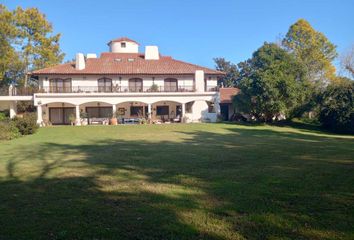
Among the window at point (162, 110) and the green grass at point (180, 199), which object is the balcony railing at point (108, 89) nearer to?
the window at point (162, 110)

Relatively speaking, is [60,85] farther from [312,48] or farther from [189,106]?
[312,48]

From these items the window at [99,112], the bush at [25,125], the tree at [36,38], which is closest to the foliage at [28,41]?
the tree at [36,38]

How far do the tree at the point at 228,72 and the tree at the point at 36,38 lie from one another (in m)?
36.7

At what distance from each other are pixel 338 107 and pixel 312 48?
1639 centimetres

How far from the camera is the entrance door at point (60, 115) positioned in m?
37.1

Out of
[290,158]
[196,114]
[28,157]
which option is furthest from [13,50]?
[290,158]

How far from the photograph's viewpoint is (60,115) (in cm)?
3738

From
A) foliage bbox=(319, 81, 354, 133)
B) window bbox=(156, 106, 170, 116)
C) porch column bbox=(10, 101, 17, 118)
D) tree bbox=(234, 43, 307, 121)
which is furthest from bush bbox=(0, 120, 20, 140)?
foliage bbox=(319, 81, 354, 133)

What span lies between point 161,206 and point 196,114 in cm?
3087

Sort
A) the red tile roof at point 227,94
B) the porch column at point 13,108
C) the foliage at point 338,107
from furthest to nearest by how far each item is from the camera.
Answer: the red tile roof at point 227,94
the porch column at point 13,108
the foliage at point 338,107

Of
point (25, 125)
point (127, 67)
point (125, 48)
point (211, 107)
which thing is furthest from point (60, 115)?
point (211, 107)

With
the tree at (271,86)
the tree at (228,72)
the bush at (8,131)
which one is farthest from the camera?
the tree at (228,72)

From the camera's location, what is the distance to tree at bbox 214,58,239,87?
69.4 m

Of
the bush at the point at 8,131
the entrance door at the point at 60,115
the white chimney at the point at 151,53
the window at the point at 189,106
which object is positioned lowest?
the bush at the point at 8,131
